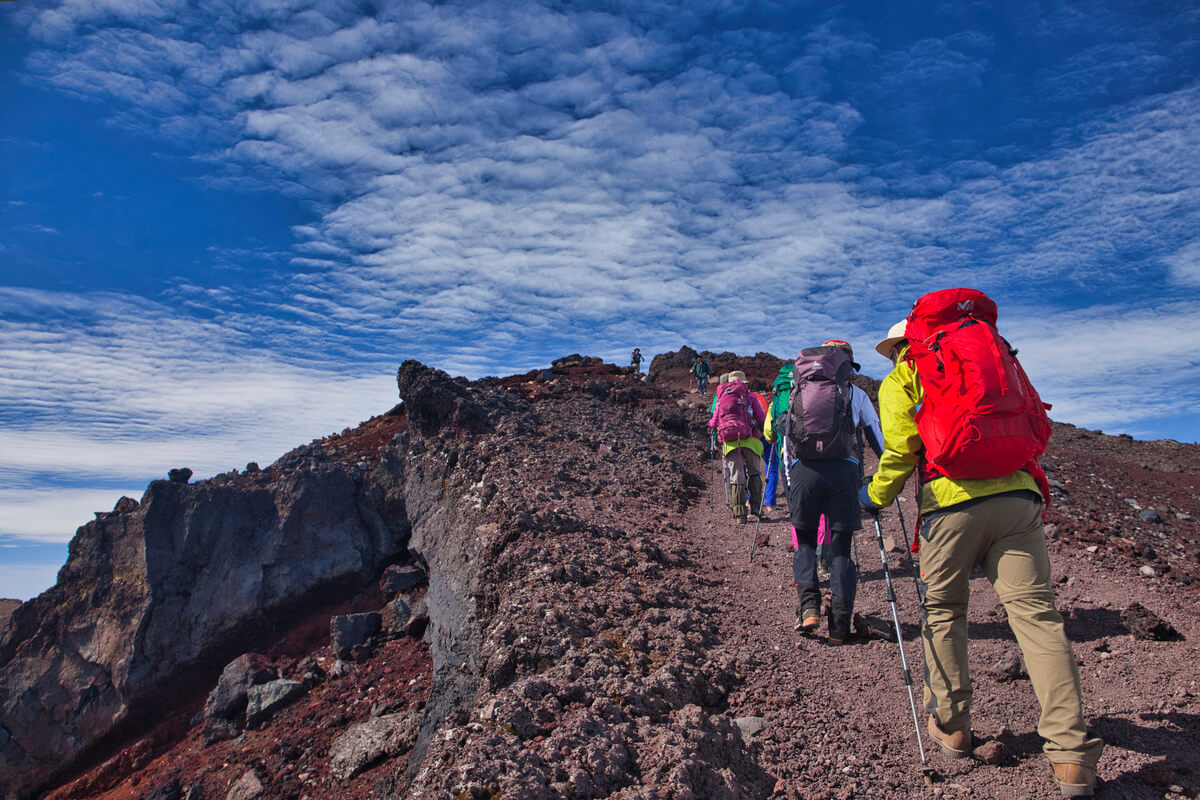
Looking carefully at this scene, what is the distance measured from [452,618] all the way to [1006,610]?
5.25m

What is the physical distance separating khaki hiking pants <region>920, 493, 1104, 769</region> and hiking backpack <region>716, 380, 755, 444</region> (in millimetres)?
5972

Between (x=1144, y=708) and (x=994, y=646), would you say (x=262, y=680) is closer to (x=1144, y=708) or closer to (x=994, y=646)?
(x=994, y=646)

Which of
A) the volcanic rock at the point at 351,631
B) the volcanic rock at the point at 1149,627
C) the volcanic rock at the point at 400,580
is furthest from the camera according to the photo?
the volcanic rock at the point at 400,580

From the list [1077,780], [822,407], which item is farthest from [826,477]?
[1077,780]

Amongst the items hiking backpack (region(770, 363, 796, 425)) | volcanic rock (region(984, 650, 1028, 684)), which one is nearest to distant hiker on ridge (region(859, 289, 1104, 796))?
volcanic rock (region(984, 650, 1028, 684))

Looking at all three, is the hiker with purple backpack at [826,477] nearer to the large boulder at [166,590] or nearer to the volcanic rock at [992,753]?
the volcanic rock at [992,753]

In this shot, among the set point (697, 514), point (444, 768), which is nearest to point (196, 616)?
point (697, 514)

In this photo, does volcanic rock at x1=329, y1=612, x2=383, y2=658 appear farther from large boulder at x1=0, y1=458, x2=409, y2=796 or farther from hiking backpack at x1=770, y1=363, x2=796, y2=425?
hiking backpack at x1=770, y1=363, x2=796, y2=425

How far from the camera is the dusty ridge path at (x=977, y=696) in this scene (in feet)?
10.7

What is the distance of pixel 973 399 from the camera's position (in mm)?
3293

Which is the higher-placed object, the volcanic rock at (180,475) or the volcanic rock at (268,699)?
the volcanic rock at (180,475)

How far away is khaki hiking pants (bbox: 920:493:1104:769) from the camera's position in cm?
299

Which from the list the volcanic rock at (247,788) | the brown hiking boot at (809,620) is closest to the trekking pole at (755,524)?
the brown hiking boot at (809,620)

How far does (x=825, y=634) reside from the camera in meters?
5.28
